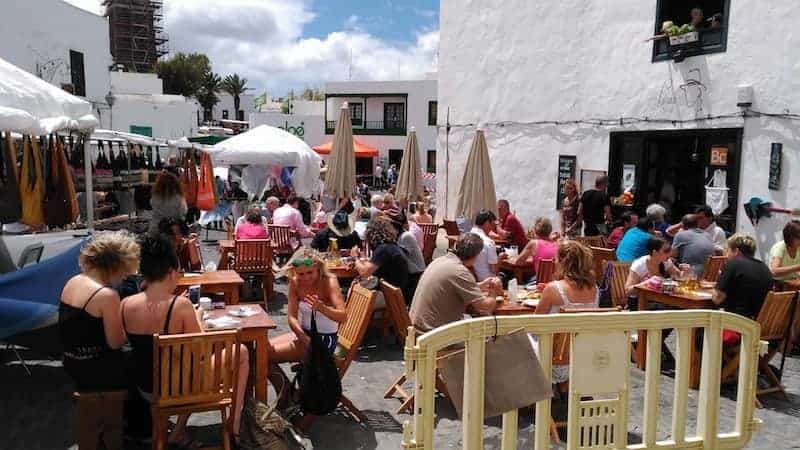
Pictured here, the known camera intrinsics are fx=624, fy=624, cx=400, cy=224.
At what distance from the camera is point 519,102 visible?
43.0ft

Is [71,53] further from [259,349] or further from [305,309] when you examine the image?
[259,349]

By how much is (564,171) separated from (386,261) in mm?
7047

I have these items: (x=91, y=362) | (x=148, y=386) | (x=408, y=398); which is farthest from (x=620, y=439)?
(x=91, y=362)

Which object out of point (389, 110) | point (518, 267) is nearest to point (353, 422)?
point (518, 267)

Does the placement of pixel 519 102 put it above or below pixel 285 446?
above

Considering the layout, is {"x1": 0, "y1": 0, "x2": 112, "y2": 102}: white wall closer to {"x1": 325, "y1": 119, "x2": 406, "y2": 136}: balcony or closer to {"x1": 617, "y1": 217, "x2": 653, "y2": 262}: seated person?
{"x1": 325, "y1": 119, "x2": 406, "y2": 136}: balcony

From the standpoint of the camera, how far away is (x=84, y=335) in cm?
387

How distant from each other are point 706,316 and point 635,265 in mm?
2992

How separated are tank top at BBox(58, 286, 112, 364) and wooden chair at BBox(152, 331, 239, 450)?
0.52 metres

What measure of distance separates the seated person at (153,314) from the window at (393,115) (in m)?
37.1

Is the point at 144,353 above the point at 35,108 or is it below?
below

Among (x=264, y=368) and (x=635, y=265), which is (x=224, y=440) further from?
(x=635, y=265)

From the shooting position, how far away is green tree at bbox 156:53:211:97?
59.9m

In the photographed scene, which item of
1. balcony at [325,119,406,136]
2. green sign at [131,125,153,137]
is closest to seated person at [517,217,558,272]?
green sign at [131,125,153,137]
